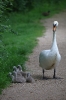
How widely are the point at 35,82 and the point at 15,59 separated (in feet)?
6.35

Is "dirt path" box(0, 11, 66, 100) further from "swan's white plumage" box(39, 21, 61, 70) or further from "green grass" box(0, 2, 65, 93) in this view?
"swan's white plumage" box(39, 21, 61, 70)

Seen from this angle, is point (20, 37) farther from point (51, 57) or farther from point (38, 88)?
point (38, 88)

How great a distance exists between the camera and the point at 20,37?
17.7 metres

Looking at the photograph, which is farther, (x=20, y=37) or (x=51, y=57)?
(x=20, y=37)

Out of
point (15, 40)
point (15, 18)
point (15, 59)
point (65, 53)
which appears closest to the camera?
point (15, 59)

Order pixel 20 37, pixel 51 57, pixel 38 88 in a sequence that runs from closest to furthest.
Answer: pixel 38 88 < pixel 51 57 < pixel 20 37

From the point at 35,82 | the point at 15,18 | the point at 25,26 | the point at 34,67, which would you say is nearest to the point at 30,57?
the point at 34,67

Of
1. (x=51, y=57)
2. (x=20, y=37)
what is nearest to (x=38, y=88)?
(x=51, y=57)

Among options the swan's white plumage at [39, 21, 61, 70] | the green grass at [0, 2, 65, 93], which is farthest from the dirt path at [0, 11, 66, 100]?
the swan's white plumage at [39, 21, 61, 70]

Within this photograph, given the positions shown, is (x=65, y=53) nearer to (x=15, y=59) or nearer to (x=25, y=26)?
(x=15, y=59)

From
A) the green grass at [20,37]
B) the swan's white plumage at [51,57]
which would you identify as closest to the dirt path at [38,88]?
the green grass at [20,37]

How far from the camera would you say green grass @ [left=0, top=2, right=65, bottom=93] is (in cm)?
993

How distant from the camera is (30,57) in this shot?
44.0 feet

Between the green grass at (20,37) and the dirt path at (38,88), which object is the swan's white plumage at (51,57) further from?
the green grass at (20,37)
